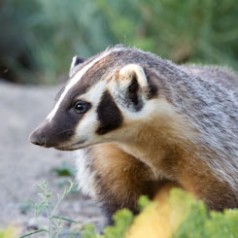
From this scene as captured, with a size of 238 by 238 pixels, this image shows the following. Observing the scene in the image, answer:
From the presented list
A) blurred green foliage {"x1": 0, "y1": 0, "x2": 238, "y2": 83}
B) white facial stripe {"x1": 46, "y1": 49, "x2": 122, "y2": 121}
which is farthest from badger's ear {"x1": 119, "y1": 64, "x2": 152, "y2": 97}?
blurred green foliage {"x1": 0, "y1": 0, "x2": 238, "y2": 83}

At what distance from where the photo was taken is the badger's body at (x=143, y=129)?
339 centimetres

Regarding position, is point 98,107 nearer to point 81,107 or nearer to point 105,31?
point 81,107

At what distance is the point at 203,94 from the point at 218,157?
0.24 m

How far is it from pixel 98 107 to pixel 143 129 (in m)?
0.19

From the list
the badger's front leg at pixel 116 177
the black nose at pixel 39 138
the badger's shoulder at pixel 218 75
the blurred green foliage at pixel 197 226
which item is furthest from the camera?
the badger's shoulder at pixel 218 75

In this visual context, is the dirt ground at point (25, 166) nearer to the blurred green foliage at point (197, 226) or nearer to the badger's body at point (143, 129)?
the badger's body at point (143, 129)

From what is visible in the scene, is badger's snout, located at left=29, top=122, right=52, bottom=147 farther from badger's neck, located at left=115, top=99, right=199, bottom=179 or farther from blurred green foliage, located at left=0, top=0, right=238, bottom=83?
blurred green foliage, located at left=0, top=0, right=238, bottom=83

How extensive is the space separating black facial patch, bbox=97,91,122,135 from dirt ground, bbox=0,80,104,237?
0.55m

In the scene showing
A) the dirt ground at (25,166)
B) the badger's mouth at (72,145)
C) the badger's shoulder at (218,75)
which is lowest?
the dirt ground at (25,166)

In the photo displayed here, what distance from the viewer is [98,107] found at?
3.39 metres

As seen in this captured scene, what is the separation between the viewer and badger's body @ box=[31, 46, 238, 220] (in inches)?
133

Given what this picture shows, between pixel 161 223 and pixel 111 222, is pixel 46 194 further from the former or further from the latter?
pixel 111 222

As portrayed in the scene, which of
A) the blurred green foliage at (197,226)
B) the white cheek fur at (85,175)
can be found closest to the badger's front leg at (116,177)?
the white cheek fur at (85,175)

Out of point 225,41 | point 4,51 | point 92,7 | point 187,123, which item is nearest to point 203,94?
point 187,123
